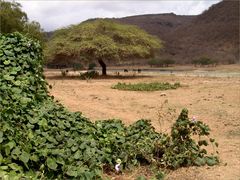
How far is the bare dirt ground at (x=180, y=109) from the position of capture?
17.8ft

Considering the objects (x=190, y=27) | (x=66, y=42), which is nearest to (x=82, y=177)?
(x=66, y=42)

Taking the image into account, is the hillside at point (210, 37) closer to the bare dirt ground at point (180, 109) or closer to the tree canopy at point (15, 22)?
the tree canopy at point (15, 22)

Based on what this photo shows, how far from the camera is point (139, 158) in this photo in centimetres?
560

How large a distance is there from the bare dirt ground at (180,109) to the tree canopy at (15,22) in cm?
1380

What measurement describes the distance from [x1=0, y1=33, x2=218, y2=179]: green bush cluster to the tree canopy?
66.4 feet

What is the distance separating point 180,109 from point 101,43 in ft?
38.6

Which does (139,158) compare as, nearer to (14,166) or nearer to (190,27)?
(14,166)

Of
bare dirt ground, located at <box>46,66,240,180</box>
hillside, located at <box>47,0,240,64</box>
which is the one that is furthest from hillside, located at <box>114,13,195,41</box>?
bare dirt ground, located at <box>46,66,240,180</box>

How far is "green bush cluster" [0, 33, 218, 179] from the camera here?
177 inches

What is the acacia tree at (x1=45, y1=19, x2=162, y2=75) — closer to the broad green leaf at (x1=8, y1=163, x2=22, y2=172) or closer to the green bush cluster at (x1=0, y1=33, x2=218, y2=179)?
the green bush cluster at (x1=0, y1=33, x2=218, y2=179)

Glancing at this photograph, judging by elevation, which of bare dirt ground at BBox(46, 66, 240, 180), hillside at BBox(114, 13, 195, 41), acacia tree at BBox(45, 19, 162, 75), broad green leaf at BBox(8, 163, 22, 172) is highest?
hillside at BBox(114, 13, 195, 41)

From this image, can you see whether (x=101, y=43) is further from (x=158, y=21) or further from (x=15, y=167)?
(x=158, y=21)

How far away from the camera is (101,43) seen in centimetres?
2181

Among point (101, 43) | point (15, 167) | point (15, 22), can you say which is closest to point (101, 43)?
point (101, 43)
